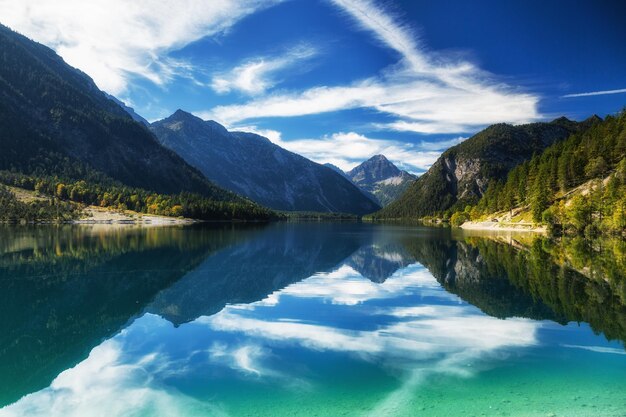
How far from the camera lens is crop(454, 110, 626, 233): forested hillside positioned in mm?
102625

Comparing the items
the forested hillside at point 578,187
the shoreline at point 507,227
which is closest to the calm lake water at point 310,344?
the forested hillside at point 578,187

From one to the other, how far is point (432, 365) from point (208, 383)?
9.31 meters

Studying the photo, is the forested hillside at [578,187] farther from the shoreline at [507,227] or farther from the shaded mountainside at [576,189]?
the shoreline at [507,227]

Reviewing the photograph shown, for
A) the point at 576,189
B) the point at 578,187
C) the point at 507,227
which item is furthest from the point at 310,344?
the point at 507,227

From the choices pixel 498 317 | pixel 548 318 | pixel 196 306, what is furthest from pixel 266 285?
pixel 548 318

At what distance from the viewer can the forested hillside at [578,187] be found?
337ft

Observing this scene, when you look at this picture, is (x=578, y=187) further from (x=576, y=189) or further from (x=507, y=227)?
(x=507, y=227)

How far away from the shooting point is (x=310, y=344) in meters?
21.4

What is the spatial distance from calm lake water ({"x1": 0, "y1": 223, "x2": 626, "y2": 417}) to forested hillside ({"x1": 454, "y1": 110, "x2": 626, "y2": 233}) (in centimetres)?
7030

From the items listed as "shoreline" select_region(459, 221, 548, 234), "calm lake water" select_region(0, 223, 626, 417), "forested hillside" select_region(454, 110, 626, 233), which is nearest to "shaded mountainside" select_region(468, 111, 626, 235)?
"forested hillside" select_region(454, 110, 626, 233)

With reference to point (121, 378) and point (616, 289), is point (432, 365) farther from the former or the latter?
point (616, 289)

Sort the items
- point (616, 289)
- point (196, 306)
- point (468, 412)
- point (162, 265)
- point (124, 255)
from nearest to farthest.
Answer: point (468, 412) → point (196, 306) → point (616, 289) → point (162, 265) → point (124, 255)

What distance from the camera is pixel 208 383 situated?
16.2 meters

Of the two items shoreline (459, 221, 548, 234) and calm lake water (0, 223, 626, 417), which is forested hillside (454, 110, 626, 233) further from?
calm lake water (0, 223, 626, 417)
